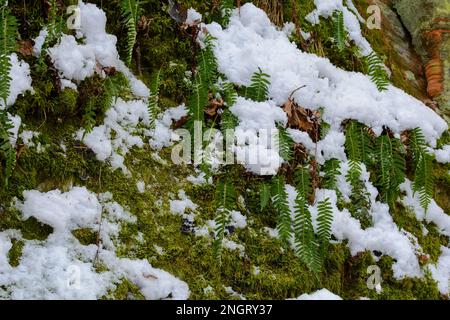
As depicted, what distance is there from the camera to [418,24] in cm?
599

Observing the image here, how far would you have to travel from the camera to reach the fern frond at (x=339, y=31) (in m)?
4.64

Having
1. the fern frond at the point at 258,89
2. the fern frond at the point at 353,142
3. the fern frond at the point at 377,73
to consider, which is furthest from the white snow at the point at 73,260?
the fern frond at the point at 377,73

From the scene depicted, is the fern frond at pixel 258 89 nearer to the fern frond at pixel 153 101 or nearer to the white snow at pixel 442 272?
the fern frond at pixel 153 101

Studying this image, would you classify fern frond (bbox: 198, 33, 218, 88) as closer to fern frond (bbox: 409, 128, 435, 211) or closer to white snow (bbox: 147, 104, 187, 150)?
white snow (bbox: 147, 104, 187, 150)

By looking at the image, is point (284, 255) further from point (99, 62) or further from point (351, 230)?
point (99, 62)

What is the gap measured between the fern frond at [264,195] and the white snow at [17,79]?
1.69 m

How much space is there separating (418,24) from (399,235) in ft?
11.1

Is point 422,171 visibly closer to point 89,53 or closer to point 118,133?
point 118,133

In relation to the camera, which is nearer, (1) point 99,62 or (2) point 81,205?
(2) point 81,205

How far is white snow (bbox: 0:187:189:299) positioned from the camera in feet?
7.98

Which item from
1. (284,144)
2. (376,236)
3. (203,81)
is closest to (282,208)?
(284,144)

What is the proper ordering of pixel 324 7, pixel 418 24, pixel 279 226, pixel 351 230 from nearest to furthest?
1. pixel 279 226
2. pixel 351 230
3. pixel 324 7
4. pixel 418 24

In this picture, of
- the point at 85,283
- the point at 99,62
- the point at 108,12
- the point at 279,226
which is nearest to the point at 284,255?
the point at 279,226

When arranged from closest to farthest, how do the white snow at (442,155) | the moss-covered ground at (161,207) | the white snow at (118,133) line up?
the moss-covered ground at (161,207)
the white snow at (118,133)
the white snow at (442,155)
